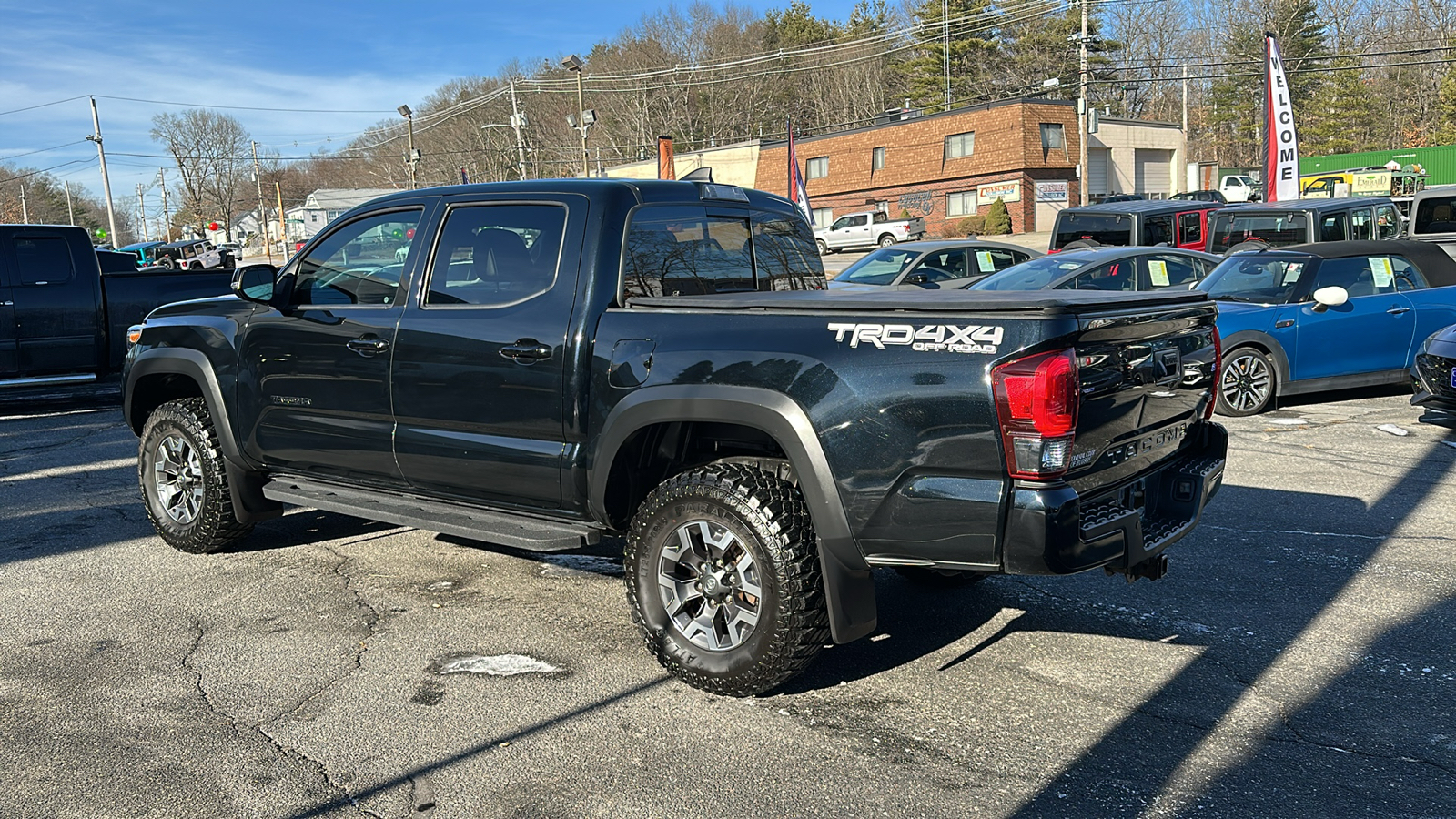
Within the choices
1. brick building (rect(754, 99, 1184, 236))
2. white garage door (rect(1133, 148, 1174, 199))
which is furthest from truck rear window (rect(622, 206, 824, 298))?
white garage door (rect(1133, 148, 1174, 199))

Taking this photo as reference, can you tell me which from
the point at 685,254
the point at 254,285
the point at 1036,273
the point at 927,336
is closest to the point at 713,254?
the point at 685,254

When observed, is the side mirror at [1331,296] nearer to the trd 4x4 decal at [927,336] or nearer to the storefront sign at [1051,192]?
the trd 4x4 decal at [927,336]

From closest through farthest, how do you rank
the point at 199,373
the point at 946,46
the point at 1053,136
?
the point at 199,373 → the point at 1053,136 → the point at 946,46

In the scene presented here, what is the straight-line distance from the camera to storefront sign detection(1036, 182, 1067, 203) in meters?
49.4

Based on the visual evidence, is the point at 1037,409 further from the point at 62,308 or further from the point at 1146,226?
the point at 1146,226

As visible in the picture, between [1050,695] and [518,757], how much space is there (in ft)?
6.47

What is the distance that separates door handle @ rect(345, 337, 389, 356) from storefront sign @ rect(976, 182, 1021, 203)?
47.0 metres

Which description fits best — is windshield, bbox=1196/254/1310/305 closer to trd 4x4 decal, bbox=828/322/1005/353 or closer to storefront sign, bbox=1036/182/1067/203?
trd 4x4 decal, bbox=828/322/1005/353

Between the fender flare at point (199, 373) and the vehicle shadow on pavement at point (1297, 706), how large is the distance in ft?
14.4

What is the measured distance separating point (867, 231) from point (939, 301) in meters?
43.6

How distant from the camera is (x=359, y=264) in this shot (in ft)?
17.9

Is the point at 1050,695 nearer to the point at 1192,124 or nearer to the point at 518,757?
the point at 518,757

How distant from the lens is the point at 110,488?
8086 millimetres

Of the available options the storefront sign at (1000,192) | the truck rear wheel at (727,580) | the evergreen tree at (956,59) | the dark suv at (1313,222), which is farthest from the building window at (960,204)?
the truck rear wheel at (727,580)
